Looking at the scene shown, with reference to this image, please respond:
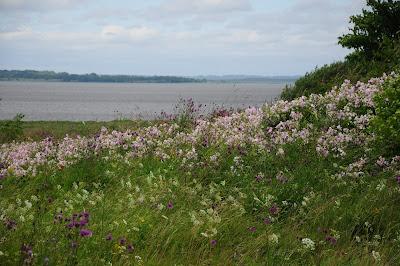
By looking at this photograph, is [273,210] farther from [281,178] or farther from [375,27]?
[375,27]

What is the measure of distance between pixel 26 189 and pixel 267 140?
202 inches

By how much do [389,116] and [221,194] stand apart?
3.41 meters

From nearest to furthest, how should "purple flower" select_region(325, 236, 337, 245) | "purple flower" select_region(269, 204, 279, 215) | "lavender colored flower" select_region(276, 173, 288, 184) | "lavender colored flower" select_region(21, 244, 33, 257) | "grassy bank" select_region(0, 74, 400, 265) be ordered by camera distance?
"lavender colored flower" select_region(21, 244, 33, 257) < "grassy bank" select_region(0, 74, 400, 265) < "purple flower" select_region(325, 236, 337, 245) < "purple flower" select_region(269, 204, 279, 215) < "lavender colored flower" select_region(276, 173, 288, 184)

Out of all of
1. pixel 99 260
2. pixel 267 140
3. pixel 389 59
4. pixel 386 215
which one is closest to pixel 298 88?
pixel 389 59

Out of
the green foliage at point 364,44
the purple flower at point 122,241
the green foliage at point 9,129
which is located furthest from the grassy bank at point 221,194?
the green foliage at point 9,129

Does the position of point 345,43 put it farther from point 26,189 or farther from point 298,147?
point 26,189

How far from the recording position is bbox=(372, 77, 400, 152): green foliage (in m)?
9.11

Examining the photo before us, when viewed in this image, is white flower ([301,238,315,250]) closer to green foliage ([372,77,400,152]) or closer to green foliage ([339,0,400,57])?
green foliage ([372,77,400,152])

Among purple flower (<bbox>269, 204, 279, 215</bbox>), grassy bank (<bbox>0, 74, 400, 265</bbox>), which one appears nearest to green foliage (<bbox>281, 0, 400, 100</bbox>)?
grassy bank (<bbox>0, 74, 400, 265</bbox>)

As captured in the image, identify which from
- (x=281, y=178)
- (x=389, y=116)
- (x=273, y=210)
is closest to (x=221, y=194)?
(x=281, y=178)

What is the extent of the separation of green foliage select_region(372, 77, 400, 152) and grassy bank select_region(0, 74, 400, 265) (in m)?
0.10

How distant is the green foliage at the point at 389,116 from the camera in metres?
9.11

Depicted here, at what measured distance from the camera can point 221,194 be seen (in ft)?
28.9

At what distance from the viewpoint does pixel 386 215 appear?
786 centimetres
